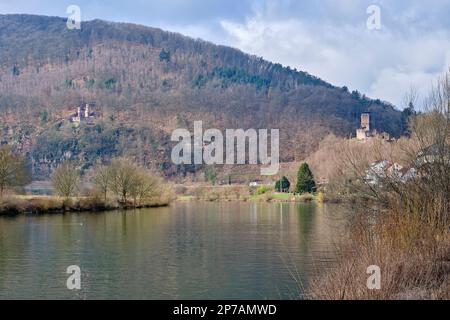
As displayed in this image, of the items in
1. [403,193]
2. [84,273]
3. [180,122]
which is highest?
[180,122]

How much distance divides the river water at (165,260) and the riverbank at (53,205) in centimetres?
1036

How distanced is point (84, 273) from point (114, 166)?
3910 centimetres

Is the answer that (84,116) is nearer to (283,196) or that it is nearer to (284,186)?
(284,186)

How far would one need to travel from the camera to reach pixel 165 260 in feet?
68.7

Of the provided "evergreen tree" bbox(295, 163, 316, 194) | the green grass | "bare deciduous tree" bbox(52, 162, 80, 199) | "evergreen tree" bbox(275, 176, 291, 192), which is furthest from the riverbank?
"evergreen tree" bbox(275, 176, 291, 192)

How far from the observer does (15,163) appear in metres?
45.9

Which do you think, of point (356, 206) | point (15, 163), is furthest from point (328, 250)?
point (15, 163)

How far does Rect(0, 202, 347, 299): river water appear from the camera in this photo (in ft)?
52.4

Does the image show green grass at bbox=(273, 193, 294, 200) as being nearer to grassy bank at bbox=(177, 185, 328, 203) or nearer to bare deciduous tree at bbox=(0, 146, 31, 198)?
grassy bank at bbox=(177, 185, 328, 203)

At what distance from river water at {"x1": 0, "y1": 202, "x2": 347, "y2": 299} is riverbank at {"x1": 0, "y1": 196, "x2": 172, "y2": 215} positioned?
408 inches

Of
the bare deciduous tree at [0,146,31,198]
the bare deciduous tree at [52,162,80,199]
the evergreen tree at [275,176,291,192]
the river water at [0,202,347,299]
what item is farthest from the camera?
the evergreen tree at [275,176,291,192]

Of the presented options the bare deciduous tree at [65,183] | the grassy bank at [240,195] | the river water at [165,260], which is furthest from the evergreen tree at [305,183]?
the river water at [165,260]

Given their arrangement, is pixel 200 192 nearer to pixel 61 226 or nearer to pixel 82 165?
pixel 82 165

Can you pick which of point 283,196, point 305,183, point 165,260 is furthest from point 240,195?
point 165,260
